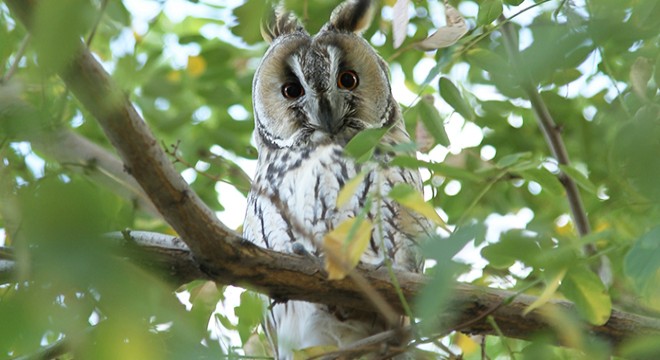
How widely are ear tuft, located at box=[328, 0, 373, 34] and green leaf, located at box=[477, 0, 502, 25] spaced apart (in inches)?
41.5

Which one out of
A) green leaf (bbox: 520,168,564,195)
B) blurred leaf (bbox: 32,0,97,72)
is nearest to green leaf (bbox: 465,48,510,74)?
green leaf (bbox: 520,168,564,195)

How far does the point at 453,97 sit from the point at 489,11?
1.01ft

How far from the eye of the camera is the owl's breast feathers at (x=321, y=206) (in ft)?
7.75

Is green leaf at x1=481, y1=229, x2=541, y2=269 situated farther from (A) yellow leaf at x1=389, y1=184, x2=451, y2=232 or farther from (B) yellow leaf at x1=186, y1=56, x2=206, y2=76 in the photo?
(B) yellow leaf at x1=186, y1=56, x2=206, y2=76

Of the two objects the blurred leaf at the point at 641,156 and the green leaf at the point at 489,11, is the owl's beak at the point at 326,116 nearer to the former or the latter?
the green leaf at the point at 489,11

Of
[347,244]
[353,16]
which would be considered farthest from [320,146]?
[347,244]

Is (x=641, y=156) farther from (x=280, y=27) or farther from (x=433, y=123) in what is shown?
(x=280, y=27)

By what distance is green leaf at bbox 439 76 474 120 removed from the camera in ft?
6.41

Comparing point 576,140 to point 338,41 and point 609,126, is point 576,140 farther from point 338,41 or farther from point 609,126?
point 609,126

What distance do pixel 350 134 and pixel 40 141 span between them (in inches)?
76.1

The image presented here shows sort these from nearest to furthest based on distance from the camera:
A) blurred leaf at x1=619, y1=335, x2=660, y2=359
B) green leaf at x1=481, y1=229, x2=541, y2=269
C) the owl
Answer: green leaf at x1=481, y1=229, x2=541, y2=269
blurred leaf at x1=619, y1=335, x2=660, y2=359
the owl

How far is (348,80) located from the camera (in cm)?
274

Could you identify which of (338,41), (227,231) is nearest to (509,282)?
(227,231)

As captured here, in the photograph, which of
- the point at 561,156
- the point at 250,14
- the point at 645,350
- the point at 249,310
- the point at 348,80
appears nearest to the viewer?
the point at 645,350
